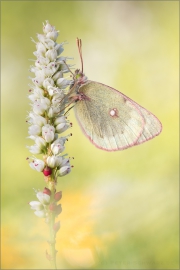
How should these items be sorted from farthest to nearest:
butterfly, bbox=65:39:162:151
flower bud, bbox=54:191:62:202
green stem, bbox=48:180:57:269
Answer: butterfly, bbox=65:39:162:151 < flower bud, bbox=54:191:62:202 < green stem, bbox=48:180:57:269

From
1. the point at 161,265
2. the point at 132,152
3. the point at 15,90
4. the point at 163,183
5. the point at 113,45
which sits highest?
the point at 113,45

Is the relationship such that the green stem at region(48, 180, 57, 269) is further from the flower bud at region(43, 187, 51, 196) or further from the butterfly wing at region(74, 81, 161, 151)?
the butterfly wing at region(74, 81, 161, 151)

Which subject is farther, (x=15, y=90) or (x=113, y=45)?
(x=113, y=45)

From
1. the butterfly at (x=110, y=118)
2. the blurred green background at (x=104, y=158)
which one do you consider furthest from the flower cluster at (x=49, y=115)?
the blurred green background at (x=104, y=158)

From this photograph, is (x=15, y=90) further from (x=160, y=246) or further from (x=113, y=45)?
(x=160, y=246)

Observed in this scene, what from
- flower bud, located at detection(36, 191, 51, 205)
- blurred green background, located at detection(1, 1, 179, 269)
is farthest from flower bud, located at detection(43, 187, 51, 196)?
blurred green background, located at detection(1, 1, 179, 269)

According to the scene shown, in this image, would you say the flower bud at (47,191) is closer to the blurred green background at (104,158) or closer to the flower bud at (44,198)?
the flower bud at (44,198)

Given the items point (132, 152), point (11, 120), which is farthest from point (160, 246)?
point (11, 120)
